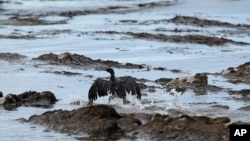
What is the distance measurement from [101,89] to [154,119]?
100 inches

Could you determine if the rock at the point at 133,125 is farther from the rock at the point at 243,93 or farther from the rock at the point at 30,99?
the rock at the point at 243,93

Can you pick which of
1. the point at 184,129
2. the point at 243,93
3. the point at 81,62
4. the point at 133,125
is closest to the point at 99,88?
the point at 133,125

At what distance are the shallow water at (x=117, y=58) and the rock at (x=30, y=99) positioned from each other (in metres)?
0.27

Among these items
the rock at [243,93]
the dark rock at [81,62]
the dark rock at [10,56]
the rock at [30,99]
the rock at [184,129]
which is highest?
the dark rock at [10,56]

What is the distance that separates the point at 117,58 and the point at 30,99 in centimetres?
824

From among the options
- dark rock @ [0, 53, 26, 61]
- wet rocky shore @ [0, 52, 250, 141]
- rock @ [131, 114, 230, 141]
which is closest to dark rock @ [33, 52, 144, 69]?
dark rock @ [0, 53, 26, 61]

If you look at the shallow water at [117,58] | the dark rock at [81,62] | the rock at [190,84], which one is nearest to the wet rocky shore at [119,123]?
→ the shallow water at [117,58]

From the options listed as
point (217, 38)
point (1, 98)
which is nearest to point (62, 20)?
point (217, 38)

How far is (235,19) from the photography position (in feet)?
125

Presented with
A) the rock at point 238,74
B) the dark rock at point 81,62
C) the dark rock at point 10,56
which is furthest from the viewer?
the dark rock at point 10,56

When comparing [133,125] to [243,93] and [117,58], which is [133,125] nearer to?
[243,93]

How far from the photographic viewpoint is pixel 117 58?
74.6 feet

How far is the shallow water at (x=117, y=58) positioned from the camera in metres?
13.4

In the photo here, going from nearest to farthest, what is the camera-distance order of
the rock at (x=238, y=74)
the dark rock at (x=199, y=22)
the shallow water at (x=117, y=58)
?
the shallow water at (x=117, y=58) < the rock at (x=238, y=74) < the dark rock at (x=199, y=22)
